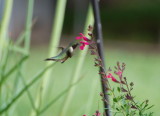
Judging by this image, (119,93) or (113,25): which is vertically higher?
(119,93)

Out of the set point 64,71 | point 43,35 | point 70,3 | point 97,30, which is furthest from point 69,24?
point 97,30

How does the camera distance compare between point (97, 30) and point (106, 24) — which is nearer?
point (97, 30)

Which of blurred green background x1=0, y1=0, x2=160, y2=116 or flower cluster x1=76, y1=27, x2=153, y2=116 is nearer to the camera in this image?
flower cluster x1=76, y1=27, x2=153, y2=116

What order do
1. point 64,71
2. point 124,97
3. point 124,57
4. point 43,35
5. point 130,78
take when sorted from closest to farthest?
1. point 124,97
2. point 130,78
3. point 64,71
4. point 124,57
5. point 43,35

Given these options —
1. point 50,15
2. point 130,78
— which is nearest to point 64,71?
point 130,78

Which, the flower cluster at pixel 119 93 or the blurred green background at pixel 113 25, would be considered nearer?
the flower cluster at pixel 119 93

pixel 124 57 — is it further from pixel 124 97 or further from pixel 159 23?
pixel 124 97

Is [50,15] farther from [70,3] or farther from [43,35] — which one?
[70,3]

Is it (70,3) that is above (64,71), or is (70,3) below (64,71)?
above

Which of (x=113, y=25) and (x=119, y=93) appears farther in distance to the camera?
(x=113, y=25)

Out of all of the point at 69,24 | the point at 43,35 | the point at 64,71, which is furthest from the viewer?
the point at 69,24
